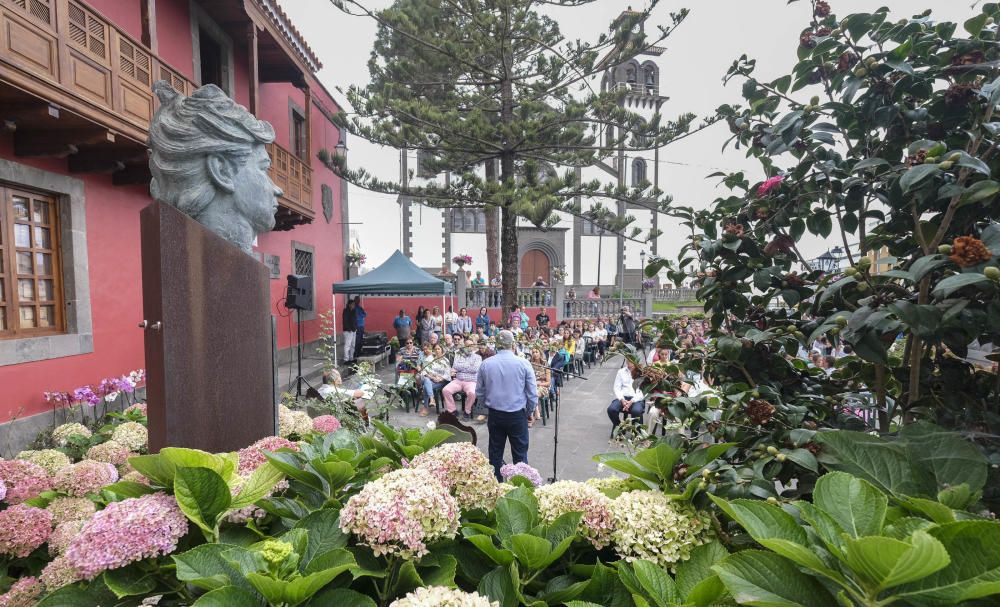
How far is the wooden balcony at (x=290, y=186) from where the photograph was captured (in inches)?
317

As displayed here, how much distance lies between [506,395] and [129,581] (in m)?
3.81

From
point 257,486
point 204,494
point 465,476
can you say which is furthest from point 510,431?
point 204,494

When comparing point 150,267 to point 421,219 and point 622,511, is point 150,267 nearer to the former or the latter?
point 622,511

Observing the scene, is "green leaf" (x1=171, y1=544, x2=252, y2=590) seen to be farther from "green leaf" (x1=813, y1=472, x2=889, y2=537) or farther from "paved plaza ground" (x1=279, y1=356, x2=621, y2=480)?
"paved plaza ground" (x1=279, y1=356, x2=621, y2=480)

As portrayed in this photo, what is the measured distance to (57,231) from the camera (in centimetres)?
489

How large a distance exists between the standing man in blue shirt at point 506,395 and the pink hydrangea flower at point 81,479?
3.26 m

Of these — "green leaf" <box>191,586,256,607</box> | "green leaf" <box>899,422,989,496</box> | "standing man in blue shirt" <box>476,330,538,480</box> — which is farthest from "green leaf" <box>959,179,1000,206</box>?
"standing man in blue shirt" <box>476,330,538,480</box>

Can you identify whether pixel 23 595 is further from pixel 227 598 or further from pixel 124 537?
pixel 227 598

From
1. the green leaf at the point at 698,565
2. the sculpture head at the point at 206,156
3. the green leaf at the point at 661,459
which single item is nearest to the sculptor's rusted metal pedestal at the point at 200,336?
the sculpture head at the point at 206,156

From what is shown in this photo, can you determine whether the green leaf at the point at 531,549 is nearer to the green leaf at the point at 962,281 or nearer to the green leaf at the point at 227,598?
the green leaf at the point at 227,598

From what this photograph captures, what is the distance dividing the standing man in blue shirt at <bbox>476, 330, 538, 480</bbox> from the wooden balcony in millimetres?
4847

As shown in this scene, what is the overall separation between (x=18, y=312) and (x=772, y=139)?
5976 millimetres

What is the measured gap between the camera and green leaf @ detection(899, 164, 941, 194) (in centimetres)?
100

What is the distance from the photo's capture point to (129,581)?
86 cm
